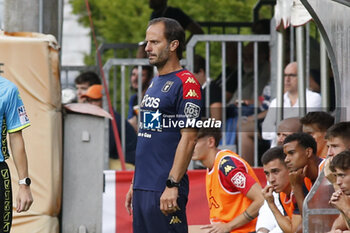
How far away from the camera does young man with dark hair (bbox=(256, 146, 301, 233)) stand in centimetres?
773

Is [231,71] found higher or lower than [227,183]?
higher

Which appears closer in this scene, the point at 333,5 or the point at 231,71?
the point at 333,5

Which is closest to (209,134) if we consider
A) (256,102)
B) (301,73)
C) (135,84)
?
(301,73)

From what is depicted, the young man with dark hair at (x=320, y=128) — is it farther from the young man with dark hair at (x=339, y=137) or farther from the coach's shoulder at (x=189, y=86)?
the coach's shoulder at (x=189, y=86)

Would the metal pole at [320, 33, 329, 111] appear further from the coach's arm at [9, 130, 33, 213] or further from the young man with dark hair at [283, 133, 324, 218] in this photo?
the coach's arm at [9, 130, 33, 213]

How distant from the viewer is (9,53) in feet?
30.0

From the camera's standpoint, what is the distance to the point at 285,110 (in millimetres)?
10477

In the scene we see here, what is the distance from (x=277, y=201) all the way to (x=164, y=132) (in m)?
2.01

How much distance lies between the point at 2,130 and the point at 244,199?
108 inches

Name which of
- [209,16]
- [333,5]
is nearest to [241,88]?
[333,5]

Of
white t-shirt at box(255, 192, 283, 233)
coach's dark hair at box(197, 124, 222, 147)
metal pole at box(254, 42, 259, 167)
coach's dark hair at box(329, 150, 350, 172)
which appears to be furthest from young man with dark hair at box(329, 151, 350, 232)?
metal pole at box(254, 42, 259, 167)

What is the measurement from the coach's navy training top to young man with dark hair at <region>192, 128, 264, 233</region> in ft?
5.16

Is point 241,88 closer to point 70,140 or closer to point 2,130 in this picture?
point 70,140

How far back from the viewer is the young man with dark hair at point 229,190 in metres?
8.45
